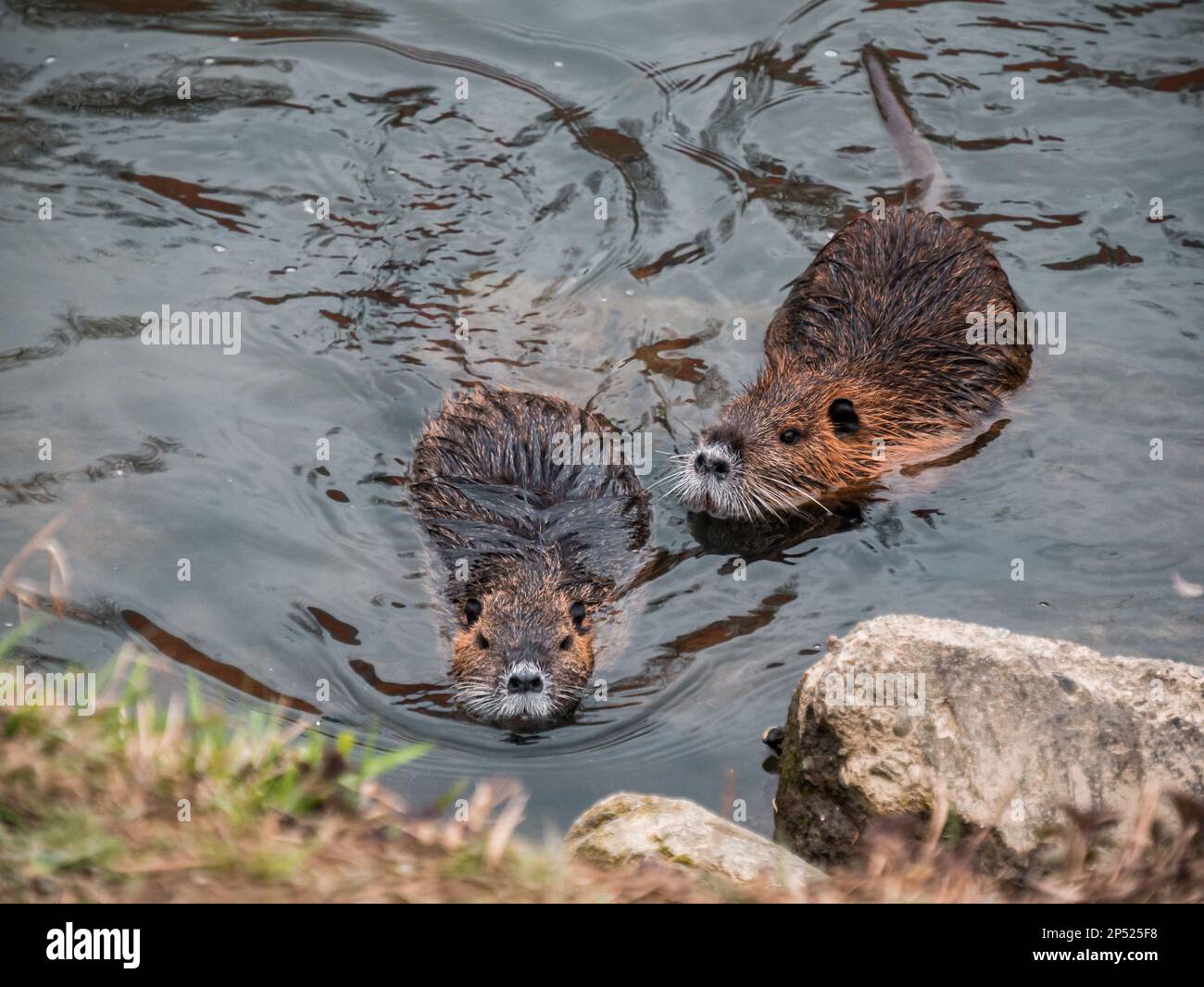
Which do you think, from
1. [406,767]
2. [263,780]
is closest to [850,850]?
[406,767]

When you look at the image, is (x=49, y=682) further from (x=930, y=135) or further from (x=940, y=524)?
(x=930, y=135)

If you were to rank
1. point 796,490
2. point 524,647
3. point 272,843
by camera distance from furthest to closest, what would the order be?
point 796,490 → point 524,647 → point 272,843

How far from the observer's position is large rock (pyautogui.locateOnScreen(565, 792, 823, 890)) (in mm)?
3551

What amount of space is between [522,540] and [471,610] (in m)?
0.49

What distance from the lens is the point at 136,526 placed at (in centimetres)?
582

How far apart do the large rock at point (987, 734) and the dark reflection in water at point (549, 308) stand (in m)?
0.66

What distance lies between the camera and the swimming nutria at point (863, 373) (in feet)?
21.4

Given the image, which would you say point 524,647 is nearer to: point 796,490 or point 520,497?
point 520,497

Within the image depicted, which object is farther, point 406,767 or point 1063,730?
point 406,767

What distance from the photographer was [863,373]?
6.87 m

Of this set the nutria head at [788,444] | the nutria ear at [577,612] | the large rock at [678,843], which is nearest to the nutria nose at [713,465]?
the nutria head at [788,444]

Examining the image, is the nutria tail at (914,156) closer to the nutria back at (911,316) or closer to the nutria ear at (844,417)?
the nutria back at (911,316)

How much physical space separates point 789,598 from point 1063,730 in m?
1.95

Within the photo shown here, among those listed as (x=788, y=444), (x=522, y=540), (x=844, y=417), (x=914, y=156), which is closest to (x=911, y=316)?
(x=844, y=417)
